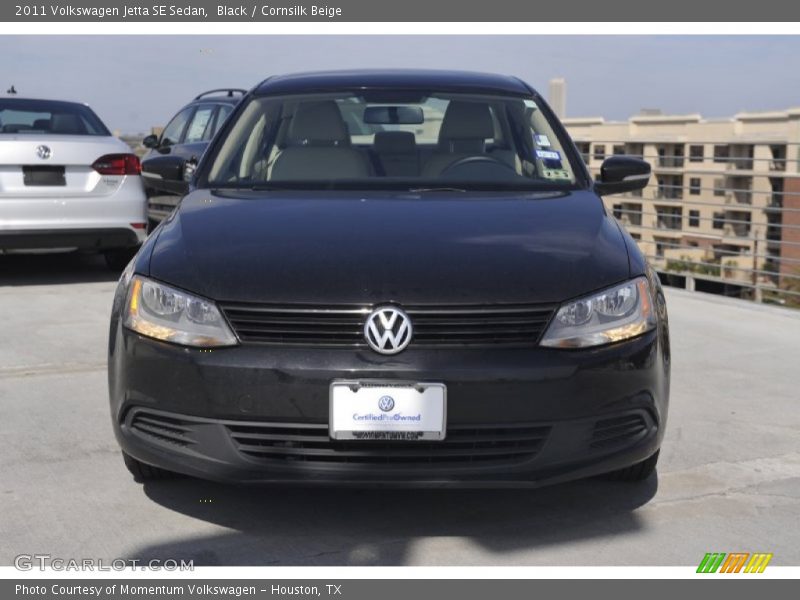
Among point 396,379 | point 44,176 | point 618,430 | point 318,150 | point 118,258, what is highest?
point 318,150

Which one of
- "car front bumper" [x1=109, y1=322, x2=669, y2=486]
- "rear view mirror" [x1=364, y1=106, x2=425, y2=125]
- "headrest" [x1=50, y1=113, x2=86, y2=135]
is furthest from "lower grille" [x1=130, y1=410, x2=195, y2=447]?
"headrest" [x1=50, y1=113, x2=86, y2=135]

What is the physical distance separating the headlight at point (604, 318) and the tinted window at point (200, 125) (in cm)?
762

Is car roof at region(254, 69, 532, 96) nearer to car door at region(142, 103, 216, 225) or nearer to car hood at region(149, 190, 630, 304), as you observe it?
car hood at region(149, 190, 630, 304)

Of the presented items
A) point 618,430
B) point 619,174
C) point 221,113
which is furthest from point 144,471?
point 221,113

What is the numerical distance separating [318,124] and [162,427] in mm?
1795

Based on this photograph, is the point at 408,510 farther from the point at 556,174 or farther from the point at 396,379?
the point at 556,174

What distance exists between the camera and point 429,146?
4.61 metres

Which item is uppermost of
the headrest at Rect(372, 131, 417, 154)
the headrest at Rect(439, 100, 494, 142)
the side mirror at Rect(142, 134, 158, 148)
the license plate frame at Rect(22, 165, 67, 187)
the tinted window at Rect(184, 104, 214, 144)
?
the headrest at Rect(439, 100, 494, 142)

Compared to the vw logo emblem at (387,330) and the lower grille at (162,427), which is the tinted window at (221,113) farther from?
the vw logo emblem at (387,330)

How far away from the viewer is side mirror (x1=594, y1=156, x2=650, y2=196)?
15.4 ft

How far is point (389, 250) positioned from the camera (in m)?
3.39

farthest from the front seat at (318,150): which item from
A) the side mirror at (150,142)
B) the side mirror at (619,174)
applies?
the side mirror at (150,142)

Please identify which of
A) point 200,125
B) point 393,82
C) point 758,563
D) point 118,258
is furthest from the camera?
point 200,125

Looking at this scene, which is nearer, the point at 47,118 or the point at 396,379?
the point at 396,379
